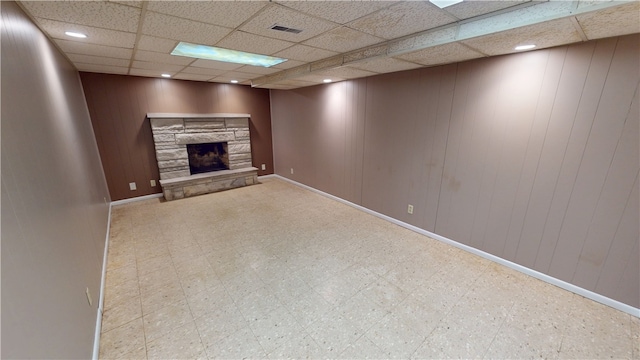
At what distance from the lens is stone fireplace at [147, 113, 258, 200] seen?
4.47 metres

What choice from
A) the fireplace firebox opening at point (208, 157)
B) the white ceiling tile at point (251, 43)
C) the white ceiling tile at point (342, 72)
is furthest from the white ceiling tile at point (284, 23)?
the fireplace firebox opening at point (208, 157)

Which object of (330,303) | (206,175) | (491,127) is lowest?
(330,303)

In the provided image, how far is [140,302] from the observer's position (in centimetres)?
205

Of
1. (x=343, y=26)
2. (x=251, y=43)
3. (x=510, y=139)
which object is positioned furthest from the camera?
(x=510, y=139)

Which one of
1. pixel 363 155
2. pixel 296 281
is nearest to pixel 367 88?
pixel 363 155

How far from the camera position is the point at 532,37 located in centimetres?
176

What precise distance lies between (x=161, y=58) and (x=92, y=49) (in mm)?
590

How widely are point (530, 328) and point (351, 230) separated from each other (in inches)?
76.8

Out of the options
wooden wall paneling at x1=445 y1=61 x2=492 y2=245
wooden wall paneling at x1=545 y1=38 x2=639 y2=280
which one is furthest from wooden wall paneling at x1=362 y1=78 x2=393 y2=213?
wooden wall paneling at x1=545 y1=38 x2=639 y2=280

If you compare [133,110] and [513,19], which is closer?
[513,19]

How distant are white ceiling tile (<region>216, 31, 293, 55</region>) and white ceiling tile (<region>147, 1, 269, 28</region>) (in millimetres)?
299

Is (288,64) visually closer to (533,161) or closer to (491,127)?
(491,127)

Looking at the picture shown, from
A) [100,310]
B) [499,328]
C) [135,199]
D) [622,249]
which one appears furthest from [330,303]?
[135,199]

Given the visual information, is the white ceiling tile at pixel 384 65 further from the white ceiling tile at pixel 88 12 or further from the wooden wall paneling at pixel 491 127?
the white ceiling tile at pixel 88 12
